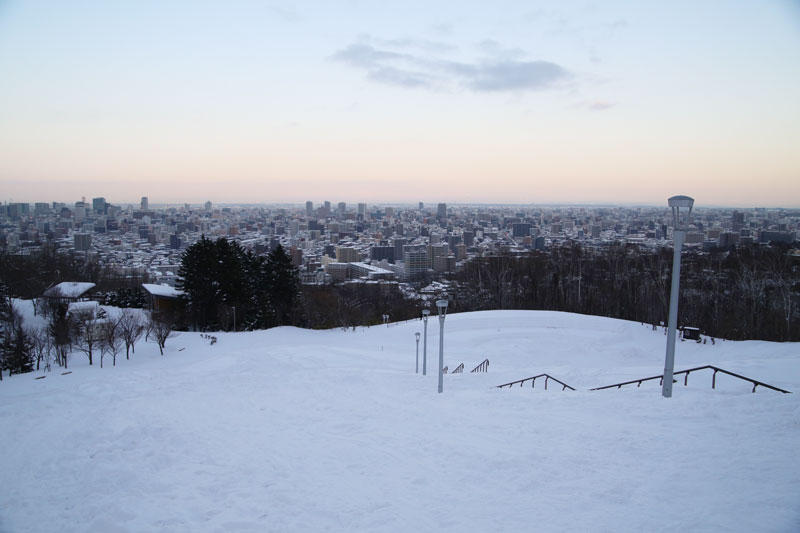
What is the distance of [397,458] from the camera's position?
615 centimetres

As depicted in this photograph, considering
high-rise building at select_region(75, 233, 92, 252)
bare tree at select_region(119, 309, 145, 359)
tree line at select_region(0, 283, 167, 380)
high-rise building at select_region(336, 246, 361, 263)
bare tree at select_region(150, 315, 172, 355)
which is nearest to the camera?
tree line at select_region(0, 283, 167, 380)

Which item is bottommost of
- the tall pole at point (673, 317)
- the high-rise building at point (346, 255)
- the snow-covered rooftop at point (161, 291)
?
the high-rise building at point (346, 255)

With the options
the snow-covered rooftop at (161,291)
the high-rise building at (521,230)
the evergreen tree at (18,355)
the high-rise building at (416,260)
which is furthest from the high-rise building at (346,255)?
the evergreen tree at (18,355)

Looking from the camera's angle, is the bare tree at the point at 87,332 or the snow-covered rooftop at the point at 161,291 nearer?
the bare tree at the point at 87,332

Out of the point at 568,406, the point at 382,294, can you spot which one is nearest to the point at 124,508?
the point at 568,406

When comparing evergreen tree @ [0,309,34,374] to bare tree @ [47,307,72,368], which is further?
bare tree @ [47,307,72,368]

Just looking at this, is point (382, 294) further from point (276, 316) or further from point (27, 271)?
point (27, 271)

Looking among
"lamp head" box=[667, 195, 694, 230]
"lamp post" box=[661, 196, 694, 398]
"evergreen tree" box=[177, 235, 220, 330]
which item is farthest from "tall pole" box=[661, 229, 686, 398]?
"evergreen tree" box=[177, 235, 220, 330]

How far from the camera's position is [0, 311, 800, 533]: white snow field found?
4707mm

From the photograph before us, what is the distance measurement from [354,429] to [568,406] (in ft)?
11.5

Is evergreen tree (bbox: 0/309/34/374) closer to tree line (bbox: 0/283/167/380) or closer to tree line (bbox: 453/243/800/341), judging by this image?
tree line (bbox: 0/283/167/380)

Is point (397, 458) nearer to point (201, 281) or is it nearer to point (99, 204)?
point (201, 281)

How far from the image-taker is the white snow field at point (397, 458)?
4.71 metres

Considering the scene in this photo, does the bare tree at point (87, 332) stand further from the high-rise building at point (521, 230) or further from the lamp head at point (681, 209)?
the high-rise building at point (521, 230)
